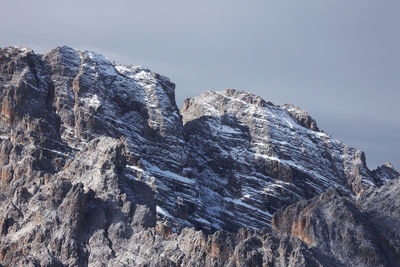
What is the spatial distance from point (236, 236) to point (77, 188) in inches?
838

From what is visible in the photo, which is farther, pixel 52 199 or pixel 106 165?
pixel 106 165

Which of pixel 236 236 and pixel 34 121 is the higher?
pixel 34 121

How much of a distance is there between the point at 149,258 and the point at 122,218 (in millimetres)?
12559

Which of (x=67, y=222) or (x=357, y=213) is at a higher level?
(x=357, y=213)

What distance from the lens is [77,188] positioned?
550 feet

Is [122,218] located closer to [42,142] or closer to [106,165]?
[106,165]

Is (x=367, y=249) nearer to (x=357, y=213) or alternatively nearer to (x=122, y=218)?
(x=357, y=213)

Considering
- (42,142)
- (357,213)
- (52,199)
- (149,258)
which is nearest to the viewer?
(149,258)

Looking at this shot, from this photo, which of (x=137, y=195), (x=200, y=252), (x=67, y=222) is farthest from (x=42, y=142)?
(x=200, y=252)

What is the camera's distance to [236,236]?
164 m

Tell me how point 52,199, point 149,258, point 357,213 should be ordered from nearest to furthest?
point 149,258 → point 52,199 → point 357,213

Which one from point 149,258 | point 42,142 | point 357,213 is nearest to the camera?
point 149,258

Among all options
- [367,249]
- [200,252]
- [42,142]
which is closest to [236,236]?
[200,252]

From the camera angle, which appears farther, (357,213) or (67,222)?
(357,213)
